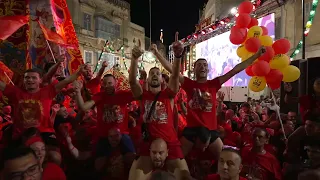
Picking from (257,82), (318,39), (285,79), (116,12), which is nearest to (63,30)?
(257,82)

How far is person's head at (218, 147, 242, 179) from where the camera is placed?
9.42ft

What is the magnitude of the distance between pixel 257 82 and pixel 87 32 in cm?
1912

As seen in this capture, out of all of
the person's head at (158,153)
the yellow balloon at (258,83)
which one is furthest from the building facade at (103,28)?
the person's head at (158,153)

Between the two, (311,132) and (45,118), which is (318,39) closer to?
(311,132)

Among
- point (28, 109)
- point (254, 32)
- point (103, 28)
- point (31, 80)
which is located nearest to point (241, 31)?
point (254, 32)

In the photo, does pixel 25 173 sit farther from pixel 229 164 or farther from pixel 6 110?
pixel 6 110

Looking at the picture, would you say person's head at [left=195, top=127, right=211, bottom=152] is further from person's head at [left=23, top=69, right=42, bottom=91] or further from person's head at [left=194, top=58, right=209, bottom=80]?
person's head at [left=23, top=69, right=42, bottom=91]

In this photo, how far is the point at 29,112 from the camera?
12.5 ft

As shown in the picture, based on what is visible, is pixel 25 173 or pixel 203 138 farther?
pixel 203 138

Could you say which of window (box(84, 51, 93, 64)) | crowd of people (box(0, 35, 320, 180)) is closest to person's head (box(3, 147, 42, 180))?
crowd of people (box(0, 35, 320, 180))

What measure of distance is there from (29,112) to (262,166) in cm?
302

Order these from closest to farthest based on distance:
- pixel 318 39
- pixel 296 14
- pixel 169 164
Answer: pixel 169 164, pixel 318 39, pixel 296 14

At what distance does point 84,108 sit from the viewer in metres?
4.10

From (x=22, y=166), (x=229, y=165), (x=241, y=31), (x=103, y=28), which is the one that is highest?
(x=103, y=28)
